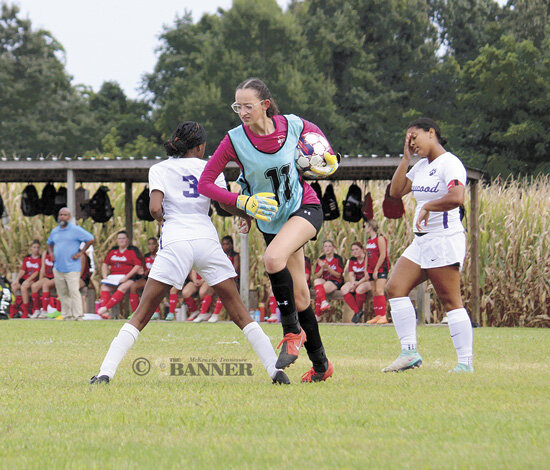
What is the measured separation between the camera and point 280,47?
55.0 m

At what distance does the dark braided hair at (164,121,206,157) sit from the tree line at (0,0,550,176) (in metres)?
37.3

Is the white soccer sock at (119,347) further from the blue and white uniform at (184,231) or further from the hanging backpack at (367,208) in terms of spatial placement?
the hanging backpack at (367,208)

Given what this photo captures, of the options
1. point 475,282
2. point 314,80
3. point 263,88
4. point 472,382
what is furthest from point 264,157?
point 314,80

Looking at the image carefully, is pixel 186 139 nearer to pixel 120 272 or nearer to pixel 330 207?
pixel 330 207

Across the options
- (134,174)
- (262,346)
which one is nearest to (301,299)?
(262,346)

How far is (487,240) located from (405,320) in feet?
42.3

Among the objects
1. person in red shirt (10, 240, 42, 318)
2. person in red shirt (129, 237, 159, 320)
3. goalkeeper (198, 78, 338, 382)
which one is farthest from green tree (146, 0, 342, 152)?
goalkeeper (198, 78, 338, 382)

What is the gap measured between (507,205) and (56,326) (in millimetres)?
9878

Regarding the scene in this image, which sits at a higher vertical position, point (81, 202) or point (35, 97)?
point (35, 97)

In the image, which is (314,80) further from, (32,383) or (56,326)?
(32,383)

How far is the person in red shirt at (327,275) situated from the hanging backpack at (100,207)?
485 centimetres

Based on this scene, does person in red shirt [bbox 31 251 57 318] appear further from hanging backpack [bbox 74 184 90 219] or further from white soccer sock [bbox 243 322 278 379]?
white soccer sock [bbox 243 322 278 379]

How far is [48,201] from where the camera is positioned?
72.7 ft

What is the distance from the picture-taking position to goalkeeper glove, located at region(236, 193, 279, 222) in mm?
6727
